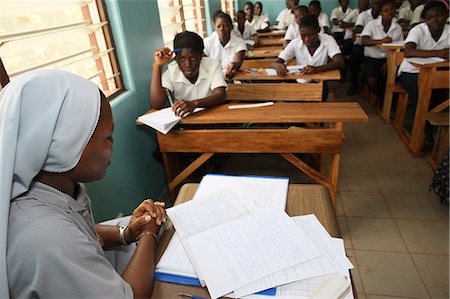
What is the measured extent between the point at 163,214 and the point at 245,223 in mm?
238

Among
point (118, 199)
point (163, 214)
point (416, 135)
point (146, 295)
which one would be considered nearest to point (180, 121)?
point (118, 199)

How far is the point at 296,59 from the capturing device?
10.7ft

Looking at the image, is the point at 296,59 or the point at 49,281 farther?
the point at 296,59

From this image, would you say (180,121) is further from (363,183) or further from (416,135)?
(416,135)

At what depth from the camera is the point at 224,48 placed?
140 inches

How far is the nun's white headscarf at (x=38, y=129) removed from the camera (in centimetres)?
53

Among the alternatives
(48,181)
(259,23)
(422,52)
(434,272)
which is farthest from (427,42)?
(259,23)

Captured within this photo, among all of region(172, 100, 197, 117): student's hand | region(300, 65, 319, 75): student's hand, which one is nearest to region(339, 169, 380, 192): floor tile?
region(300, 65, 319, 75): student's hand

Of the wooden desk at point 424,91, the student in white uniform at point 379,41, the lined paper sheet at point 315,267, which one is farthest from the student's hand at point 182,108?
the student in white uniform at point 379,41

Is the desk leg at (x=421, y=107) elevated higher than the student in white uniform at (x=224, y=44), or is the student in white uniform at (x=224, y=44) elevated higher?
the student in white uniform at (x=224, y=44)

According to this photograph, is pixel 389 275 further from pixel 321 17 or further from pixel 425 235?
pixel 321 17

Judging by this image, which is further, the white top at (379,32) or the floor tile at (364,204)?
the white top at (379,32)

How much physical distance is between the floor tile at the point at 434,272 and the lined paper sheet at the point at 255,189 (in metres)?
1.12

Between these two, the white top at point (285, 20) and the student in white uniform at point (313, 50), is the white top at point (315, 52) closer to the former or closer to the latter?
the student in white uniform at point (313, 50)
